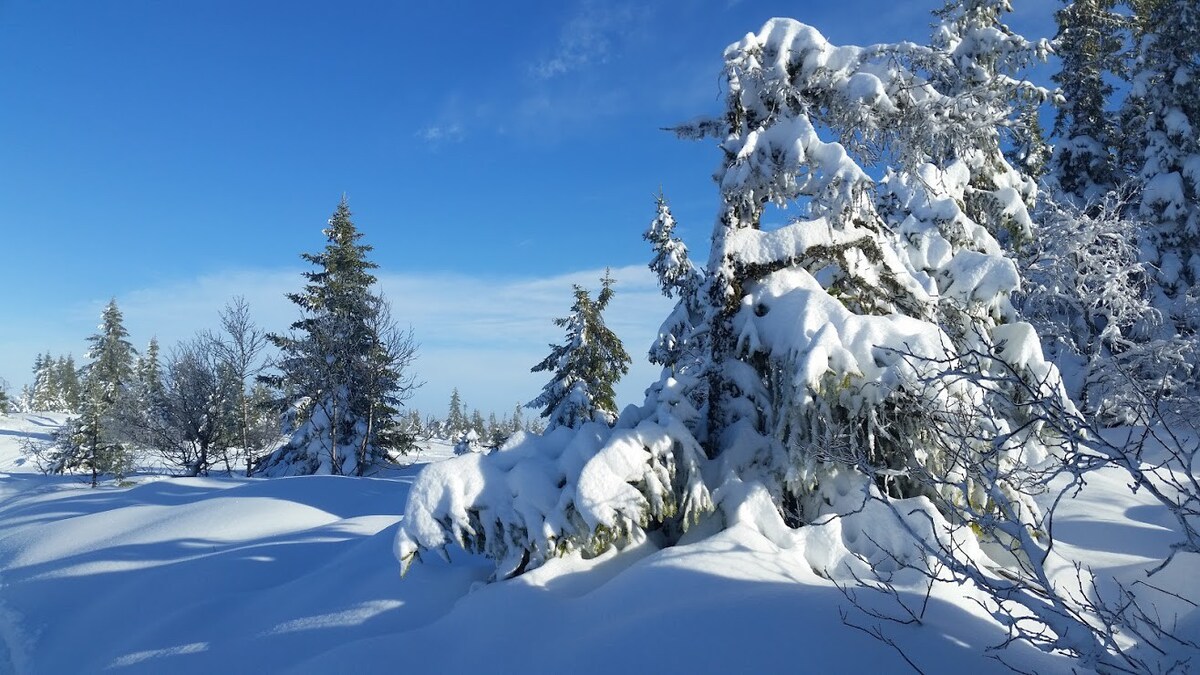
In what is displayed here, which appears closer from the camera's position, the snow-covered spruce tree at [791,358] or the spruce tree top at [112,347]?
the snow-covered spruce tree at [791,358]

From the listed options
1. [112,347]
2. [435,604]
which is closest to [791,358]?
[435,604]

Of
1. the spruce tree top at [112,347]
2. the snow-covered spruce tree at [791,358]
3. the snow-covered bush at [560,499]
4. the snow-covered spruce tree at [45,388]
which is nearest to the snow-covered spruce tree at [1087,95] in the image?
the snow-covered spruce tree at [791,358]

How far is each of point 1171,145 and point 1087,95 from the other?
3.58m

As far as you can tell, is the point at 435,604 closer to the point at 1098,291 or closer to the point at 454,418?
the point at 1098,291

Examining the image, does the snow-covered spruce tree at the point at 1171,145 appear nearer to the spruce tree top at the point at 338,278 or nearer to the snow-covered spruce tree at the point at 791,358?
the snow-covered spruce tree at the point at 791,358

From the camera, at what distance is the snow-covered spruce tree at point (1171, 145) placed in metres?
15.6

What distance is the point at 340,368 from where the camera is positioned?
2073 cm

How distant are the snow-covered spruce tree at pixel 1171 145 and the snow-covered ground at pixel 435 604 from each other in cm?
1147

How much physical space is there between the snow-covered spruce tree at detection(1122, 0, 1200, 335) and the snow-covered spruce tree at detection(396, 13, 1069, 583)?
1445cm

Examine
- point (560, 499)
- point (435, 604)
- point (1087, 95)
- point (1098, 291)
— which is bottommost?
point (435, 604)

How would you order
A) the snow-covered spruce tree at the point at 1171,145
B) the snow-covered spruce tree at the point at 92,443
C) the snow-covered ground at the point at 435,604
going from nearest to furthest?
the snow-covered ground at the point at 435,604 < the snow-covered spruce tree at the point at 1171,145 < the snow-covered spruce tree at the point at 92,443

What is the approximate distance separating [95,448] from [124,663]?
25.9 meters

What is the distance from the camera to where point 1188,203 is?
52.8ft

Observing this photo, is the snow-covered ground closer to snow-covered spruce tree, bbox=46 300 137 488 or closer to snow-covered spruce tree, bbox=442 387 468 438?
snow-covered spruce tree, bbox=46 300 137 488
